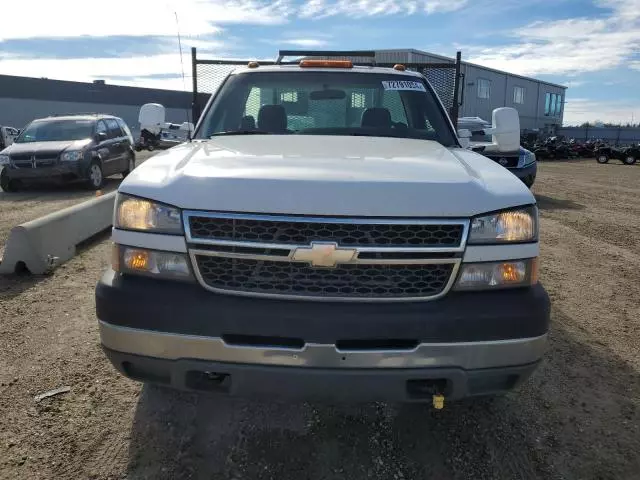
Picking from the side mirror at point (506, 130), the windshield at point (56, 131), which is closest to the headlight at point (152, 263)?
the side mirror at point (506, 130)

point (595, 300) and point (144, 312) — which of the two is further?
point (595, 300)

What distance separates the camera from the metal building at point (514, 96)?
4594 centimetres

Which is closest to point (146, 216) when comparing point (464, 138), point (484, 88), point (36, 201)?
point (464, 138)

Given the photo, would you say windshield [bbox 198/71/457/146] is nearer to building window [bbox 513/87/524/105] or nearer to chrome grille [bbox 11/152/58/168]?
chrome grille [bbox 11/152/58/168]

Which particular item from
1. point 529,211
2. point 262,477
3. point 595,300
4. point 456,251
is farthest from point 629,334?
point 262,477

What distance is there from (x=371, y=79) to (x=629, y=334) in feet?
9.70

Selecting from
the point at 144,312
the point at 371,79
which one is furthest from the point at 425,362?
the point at 371,79

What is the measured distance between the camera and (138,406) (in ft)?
10.5

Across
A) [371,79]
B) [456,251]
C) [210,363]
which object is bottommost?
[210,363]

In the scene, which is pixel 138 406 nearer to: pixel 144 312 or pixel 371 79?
pixel 144 312

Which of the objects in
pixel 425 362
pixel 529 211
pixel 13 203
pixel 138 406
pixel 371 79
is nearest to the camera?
pixel 425 362

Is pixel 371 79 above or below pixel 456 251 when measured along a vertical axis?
above

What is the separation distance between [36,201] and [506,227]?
438 inches

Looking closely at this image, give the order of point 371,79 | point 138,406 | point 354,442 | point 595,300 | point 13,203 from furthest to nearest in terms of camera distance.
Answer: point 13,203, point 595,300, point 371,79, point 138,406, point 354,442
